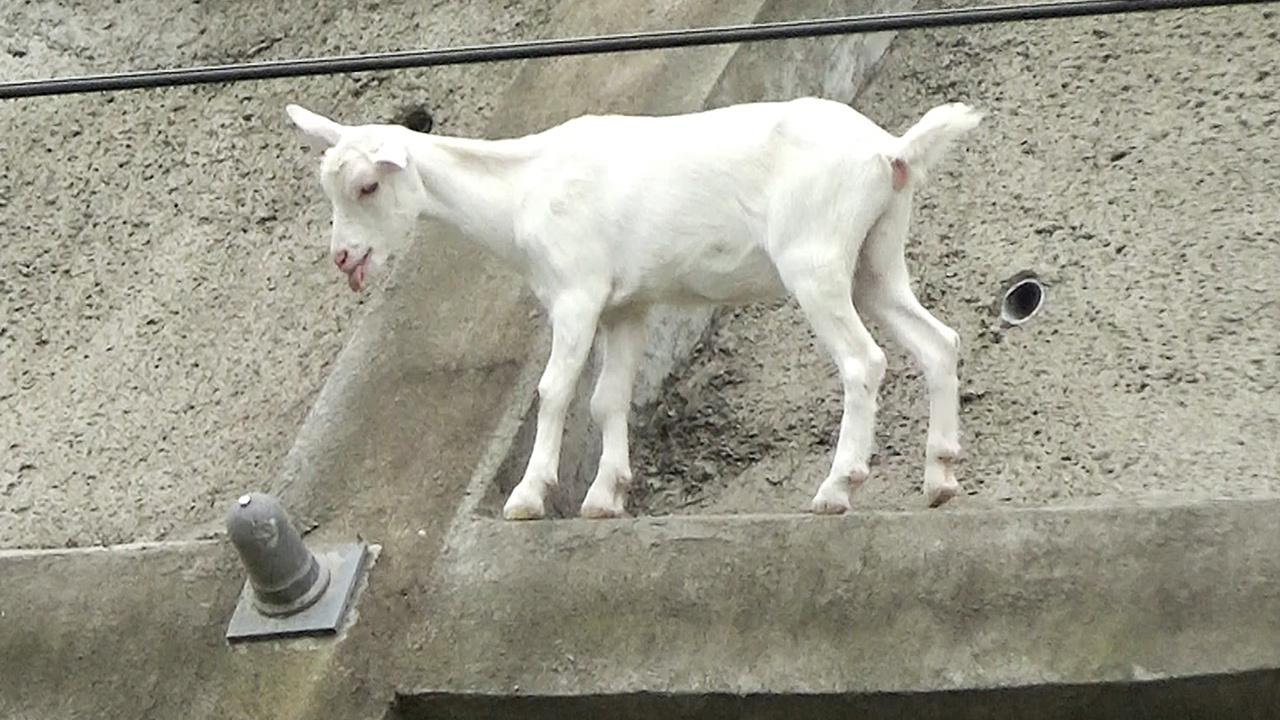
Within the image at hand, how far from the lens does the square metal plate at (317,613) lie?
193cm

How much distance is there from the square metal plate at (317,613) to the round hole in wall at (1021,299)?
0.84 meters

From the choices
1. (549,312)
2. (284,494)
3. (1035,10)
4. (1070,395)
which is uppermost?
(1035,10)

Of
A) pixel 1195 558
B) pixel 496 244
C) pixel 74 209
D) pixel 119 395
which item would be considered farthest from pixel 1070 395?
pixel 74 209

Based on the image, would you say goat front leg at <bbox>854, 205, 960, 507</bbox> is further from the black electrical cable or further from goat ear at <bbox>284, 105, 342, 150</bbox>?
goat ear at <bbox>284, 105, 342, 150</bbox>

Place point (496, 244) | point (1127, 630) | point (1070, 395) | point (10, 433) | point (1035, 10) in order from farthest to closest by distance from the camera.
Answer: point (10, 433)
point (1070, 395)
point (496, 244)
point (1035, 10)
point (1127, 630)

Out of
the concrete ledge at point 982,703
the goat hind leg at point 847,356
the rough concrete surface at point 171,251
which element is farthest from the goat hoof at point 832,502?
the rough concrete surface at point 171,251

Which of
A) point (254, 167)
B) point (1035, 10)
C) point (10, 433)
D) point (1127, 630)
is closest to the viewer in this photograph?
point (1127, 630)

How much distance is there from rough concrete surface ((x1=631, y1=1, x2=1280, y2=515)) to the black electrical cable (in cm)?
47

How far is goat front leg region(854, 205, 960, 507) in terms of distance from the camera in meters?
1.88

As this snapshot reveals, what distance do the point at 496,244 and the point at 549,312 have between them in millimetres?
97

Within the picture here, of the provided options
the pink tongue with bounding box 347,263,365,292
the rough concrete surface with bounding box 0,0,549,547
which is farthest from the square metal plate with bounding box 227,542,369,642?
the rough concrete surface with bounding box 0,0,549,547

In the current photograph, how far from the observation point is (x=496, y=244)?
2.02m

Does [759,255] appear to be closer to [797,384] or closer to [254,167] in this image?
[797,384]

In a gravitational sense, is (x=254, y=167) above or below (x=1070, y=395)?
above
